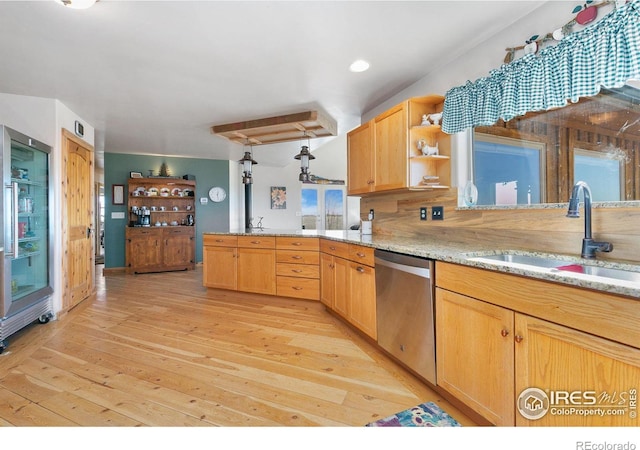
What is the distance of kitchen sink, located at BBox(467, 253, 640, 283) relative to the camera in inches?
49.6

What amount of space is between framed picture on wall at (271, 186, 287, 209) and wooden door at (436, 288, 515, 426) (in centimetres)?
609

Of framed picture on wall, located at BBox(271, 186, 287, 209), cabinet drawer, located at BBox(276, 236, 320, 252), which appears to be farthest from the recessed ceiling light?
framed picture on wall, located at BBox(271, 186, 287, 209)

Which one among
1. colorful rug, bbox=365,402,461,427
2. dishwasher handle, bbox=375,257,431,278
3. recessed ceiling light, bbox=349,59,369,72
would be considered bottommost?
colorful rug, bbox=365,402,461,427

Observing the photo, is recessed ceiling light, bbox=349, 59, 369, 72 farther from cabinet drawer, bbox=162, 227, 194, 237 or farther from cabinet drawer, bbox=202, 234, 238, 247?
cabinet drawer, bbox=162, 227, 194, 237

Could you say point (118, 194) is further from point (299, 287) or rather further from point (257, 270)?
point (299, 287)

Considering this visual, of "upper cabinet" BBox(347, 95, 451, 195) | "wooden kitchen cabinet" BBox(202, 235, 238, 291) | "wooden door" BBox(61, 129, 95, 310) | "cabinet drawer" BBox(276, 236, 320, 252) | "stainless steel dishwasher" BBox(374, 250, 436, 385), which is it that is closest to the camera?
"stainless steel dishwasher" BBox(374, 250, 436, 385)

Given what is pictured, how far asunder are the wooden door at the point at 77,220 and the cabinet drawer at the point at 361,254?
3.11m

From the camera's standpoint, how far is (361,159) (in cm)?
307

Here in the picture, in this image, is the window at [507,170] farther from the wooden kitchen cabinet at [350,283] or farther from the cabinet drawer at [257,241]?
the cabinet drawer at [257,241]

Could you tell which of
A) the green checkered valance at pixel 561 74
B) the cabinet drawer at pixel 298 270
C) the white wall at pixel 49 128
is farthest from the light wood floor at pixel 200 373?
the green checkered valance at pixel 561 74
